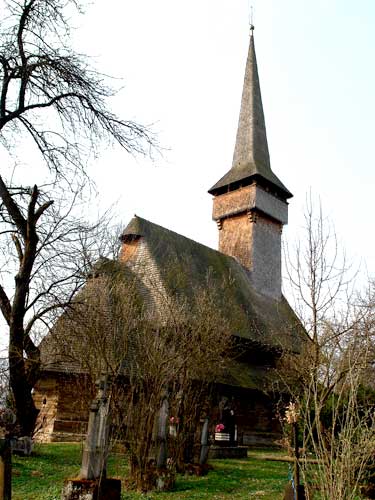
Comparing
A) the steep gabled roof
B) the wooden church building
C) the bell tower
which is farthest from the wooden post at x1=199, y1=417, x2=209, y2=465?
the bell tower

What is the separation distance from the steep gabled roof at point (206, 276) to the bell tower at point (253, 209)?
119cm

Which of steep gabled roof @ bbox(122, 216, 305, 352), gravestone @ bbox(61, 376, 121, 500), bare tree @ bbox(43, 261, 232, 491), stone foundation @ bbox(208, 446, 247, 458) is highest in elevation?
steep gabled roof @ bbox(122, 216, 305, 352)

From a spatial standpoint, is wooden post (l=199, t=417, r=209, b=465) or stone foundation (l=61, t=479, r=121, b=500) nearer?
stone foundation (l=61, t=479, r=121, b=500)

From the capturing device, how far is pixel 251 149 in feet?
106

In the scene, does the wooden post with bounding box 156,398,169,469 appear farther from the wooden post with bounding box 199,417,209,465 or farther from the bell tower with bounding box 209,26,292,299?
the bell tower with bounding box 209,26,292,299

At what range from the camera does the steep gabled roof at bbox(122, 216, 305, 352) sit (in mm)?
21484

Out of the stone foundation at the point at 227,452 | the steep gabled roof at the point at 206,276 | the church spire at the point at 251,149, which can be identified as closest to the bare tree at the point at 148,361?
the stone foundation at the point at 227,452

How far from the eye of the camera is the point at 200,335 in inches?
481

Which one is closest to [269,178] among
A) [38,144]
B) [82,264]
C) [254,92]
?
[254,92]

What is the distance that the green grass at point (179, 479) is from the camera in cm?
844

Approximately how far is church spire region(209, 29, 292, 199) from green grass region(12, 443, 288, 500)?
19413 mm

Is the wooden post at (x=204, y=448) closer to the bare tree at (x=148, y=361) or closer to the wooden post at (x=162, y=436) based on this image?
the bare tree at (x=148, y=361)

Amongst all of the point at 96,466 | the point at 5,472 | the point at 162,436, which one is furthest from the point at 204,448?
the point at 5,472

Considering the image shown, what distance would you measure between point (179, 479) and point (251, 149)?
2471 centimetres
